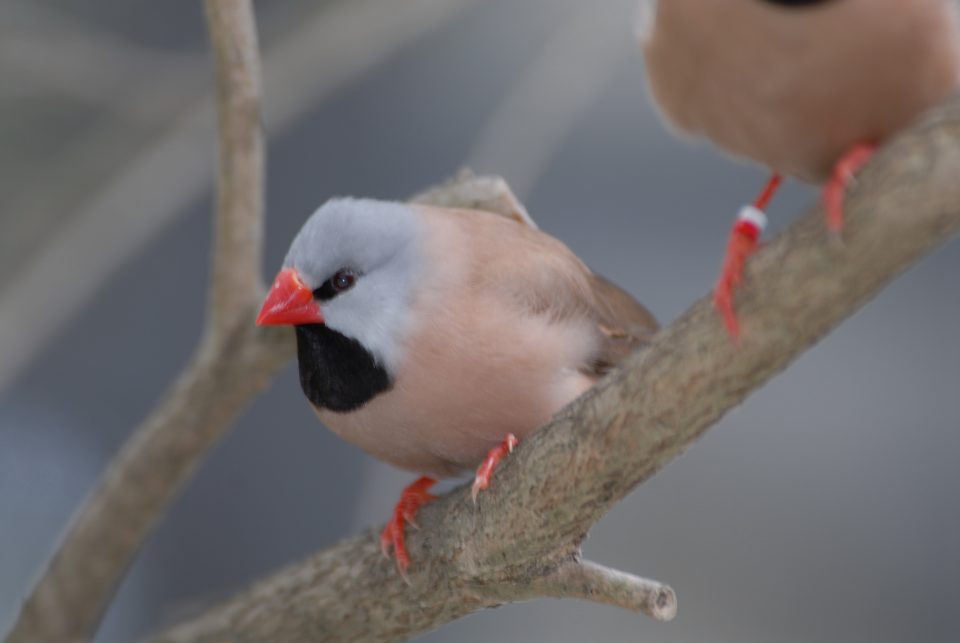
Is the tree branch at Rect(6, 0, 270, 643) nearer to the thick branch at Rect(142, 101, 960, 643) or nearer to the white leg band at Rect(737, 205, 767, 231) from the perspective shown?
the thick branch at Rect(142, 101, 960, 643)

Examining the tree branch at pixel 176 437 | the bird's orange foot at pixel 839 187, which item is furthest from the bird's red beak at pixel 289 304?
the bird's orange foot at pixel 839 187

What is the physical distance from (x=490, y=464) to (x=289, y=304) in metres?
0.28

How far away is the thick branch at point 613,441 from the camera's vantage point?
35.1 inches

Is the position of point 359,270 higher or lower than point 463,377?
higher

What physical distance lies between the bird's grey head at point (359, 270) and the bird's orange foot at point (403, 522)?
0.73ft

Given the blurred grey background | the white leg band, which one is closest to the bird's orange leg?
the white leg band

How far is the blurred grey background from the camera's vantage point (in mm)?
2516

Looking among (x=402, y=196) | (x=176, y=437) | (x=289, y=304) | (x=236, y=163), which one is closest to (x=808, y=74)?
(x=289, y=304)

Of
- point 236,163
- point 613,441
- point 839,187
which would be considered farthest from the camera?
point 236,163

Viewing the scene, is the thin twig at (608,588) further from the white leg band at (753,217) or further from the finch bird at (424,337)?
the white leg band at (753,217)

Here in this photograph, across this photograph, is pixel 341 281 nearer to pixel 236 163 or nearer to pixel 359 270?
pixel 359 270

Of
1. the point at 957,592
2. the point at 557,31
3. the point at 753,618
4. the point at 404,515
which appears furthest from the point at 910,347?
the point at 404,515

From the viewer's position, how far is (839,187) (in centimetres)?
91

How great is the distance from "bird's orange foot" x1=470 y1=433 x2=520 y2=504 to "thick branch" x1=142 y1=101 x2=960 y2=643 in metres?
0.01
